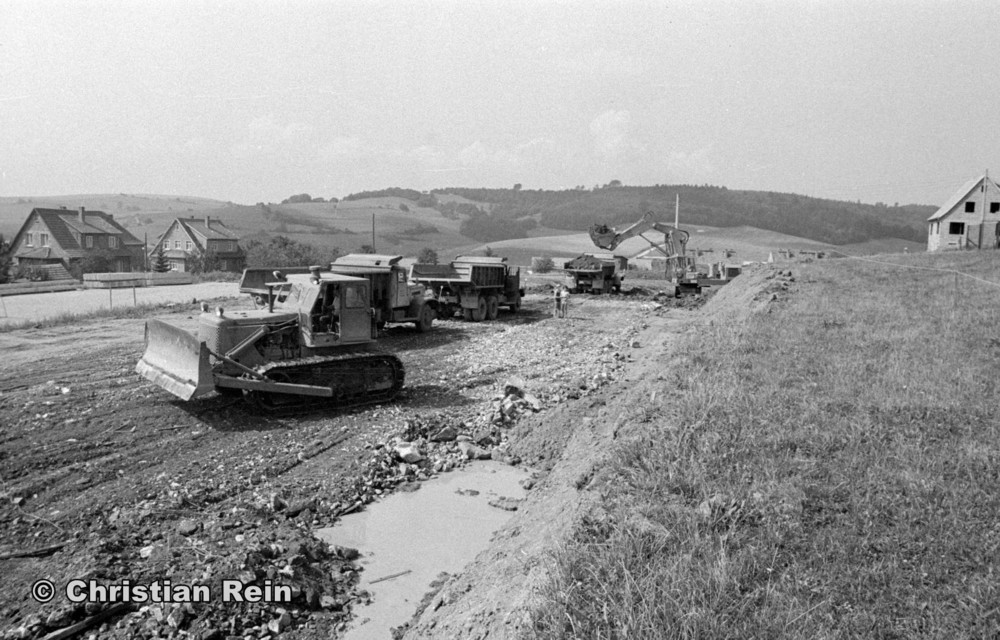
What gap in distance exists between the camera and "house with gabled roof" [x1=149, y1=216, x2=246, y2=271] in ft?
175

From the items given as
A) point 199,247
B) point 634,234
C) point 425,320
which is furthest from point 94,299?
point 634,234

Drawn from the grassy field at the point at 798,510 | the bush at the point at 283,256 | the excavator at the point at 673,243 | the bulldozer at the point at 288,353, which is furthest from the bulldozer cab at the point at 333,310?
the bush at the point at 283,256

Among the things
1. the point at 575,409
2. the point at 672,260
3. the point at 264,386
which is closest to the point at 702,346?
the point at 575,409

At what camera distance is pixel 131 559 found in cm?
612

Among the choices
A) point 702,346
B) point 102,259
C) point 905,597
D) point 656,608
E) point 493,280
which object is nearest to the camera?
point 656,608

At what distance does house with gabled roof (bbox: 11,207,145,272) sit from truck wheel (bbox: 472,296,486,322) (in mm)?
36668

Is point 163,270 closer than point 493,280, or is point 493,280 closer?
point 493,280

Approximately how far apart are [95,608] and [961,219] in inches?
1869

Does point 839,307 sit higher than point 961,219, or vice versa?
point 961,219

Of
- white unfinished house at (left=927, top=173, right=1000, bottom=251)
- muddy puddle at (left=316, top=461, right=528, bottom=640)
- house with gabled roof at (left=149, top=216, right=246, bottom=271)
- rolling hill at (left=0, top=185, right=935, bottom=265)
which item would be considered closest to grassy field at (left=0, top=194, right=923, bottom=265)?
rolling hill at (left=0, top=185, right=935, bottom=265)

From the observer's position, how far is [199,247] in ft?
178

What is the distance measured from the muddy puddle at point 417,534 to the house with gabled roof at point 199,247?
48375mm

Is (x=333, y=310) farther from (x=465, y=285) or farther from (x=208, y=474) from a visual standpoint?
(x=465, y=285)

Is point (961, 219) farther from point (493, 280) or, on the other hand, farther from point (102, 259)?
point (102, 259)
